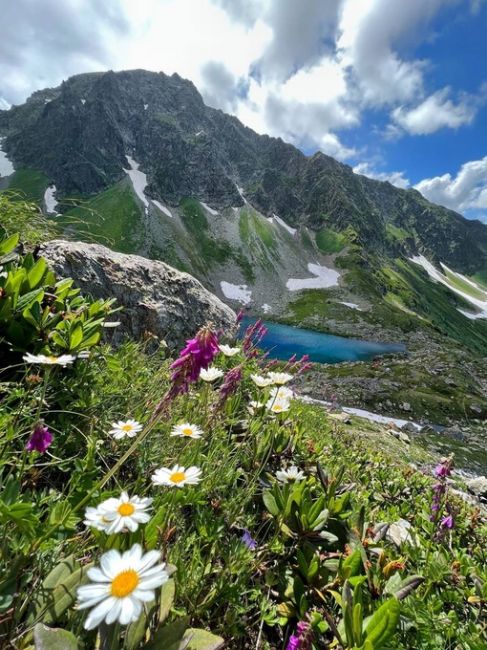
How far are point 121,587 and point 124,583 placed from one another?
13mm

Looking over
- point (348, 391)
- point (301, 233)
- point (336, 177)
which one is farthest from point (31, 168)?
point (348, 391)

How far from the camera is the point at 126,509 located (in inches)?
57.2

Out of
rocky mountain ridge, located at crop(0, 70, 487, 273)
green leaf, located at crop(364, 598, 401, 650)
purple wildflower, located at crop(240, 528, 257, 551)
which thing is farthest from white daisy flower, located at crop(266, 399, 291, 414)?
rocky mountain ridge, located at crop(0, 70, 487, 273)

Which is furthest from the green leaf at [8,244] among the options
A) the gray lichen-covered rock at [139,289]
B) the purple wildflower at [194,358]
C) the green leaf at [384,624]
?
the green leaf at [384,624]

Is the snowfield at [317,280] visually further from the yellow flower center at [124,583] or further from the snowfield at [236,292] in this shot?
the yellow flower center at [124,583]

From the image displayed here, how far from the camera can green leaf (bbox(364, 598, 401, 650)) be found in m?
1.67

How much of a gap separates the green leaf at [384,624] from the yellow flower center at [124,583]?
1.31 m

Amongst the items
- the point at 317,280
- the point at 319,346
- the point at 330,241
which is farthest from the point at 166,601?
the point at 330,241

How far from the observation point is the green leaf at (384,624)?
1.67 m

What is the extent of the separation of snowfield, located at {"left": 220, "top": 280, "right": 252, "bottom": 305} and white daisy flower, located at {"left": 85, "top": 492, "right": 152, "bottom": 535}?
111m

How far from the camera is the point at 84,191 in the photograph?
465 feet

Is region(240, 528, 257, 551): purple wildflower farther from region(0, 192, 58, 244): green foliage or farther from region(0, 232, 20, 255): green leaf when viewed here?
region(0, 192, 58, 244): green foliage

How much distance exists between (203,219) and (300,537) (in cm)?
14589

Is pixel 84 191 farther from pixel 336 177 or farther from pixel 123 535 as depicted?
pixel 123 535
